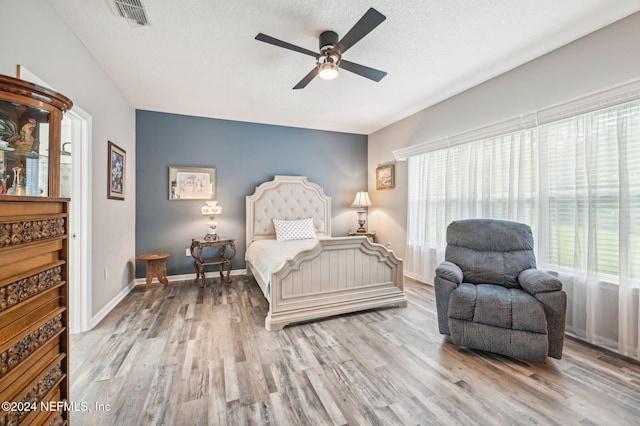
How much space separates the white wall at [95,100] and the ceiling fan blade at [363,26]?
6.80 feet

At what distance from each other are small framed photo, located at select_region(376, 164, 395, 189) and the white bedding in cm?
199

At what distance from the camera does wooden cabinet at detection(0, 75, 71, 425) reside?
92 cm

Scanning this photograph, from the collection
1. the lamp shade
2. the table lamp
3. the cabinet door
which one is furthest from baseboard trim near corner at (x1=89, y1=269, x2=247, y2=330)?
the lamp shade

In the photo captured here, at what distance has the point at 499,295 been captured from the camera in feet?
6.95

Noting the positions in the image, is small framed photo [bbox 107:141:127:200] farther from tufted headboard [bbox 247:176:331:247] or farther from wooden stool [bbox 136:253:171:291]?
tufted headboard [bbox 247:176:331:247]

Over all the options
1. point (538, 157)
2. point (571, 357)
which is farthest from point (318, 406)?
point (538, 157)

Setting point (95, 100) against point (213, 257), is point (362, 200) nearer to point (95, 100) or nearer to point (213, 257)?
point (213, 257)

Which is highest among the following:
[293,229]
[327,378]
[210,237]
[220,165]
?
[220,165]

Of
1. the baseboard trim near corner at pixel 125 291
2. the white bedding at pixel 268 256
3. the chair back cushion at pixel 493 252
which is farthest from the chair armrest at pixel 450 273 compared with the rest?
the baseboard trim near corner at pixel 125 291

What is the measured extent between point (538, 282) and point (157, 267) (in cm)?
442

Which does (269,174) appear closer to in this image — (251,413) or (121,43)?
(121,43)

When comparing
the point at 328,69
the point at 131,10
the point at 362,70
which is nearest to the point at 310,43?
the point at 328,69

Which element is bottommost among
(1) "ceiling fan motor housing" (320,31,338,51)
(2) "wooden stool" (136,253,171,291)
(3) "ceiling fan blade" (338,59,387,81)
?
(2) "wooden stool" (136,253,171,291)

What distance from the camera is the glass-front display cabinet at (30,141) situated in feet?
3.61
